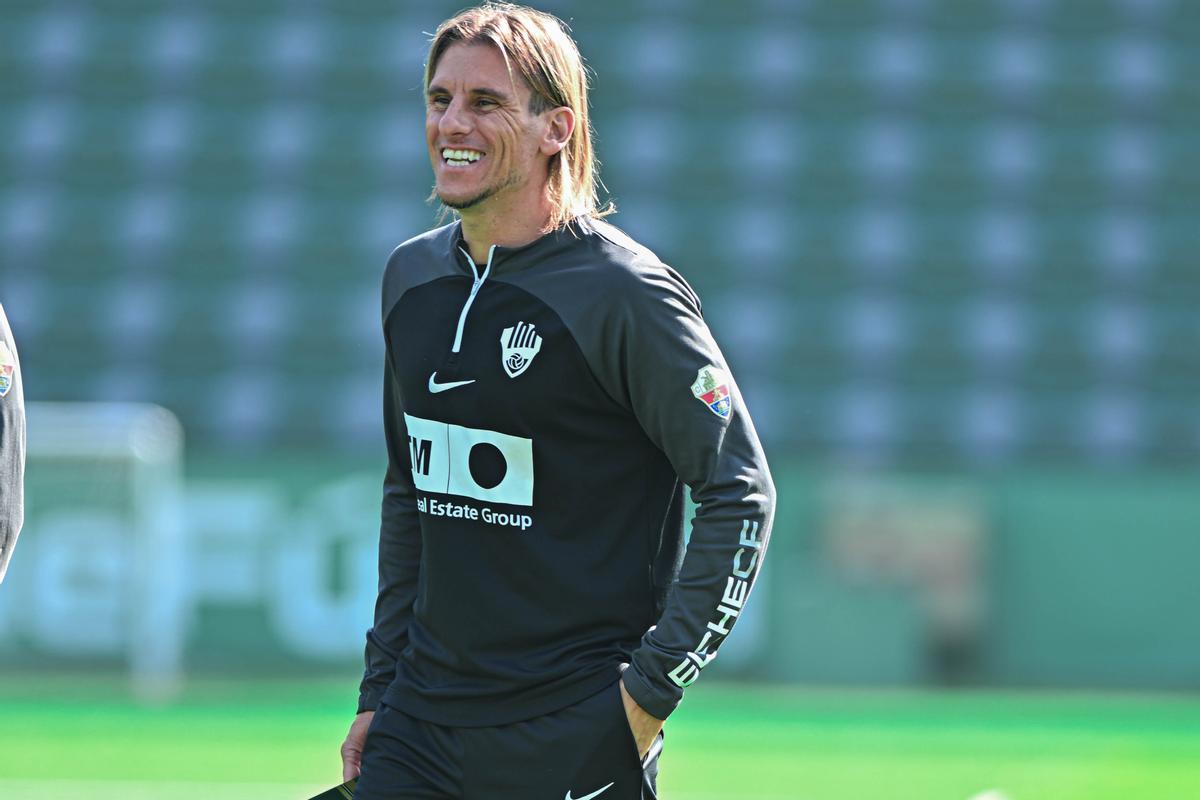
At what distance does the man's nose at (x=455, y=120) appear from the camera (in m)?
3.03

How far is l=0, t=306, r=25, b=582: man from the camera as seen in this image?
3.36 metres

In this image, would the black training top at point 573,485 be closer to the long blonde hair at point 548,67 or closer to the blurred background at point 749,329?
the long blonde hair at point 548,67

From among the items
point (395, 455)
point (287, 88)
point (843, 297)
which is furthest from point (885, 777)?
point (287, 88)

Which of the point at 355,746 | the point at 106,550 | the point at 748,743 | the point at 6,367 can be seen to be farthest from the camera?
the point at 106,550

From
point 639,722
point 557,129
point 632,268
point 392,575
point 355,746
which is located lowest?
point 355,746

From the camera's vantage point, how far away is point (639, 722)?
2.95 m

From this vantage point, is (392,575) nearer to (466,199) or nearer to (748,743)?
(466,199)

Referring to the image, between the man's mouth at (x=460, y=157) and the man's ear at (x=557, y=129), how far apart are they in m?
0.12

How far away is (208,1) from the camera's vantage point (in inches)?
656

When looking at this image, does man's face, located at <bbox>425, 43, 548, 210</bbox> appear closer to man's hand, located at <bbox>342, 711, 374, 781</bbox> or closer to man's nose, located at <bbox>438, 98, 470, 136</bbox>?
man's nose, located at <bbox>438, 98, 470, 136</bbox>

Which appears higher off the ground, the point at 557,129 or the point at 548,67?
the point at 548,67

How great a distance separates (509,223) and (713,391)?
0.46 m

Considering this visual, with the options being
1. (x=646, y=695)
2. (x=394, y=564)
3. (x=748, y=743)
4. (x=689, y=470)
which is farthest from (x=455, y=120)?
(x=748, y=743)

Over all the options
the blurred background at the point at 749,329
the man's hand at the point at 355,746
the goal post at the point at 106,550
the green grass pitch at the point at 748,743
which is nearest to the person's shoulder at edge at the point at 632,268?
the man's hand at the point at 355,746
